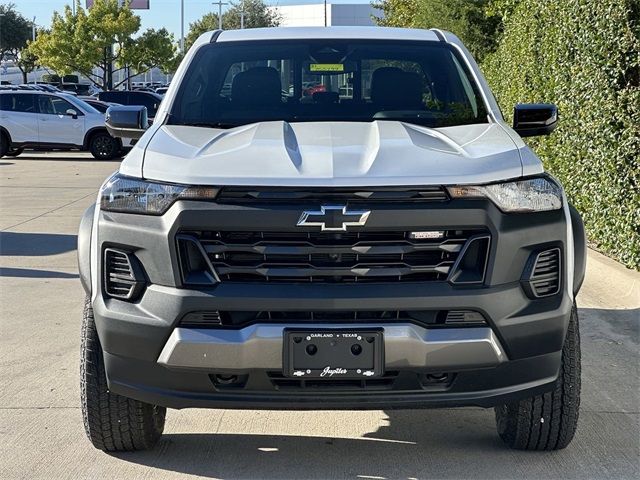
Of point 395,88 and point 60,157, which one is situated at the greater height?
point 395,88

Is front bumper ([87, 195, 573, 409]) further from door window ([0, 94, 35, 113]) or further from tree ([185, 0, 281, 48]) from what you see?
tree ([185, 0, 281, 48])

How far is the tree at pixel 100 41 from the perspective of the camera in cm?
4997

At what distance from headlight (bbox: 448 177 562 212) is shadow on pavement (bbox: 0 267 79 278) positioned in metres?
5.70

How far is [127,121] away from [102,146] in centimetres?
1948

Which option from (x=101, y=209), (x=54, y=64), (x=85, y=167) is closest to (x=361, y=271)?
(x=101, y=209)

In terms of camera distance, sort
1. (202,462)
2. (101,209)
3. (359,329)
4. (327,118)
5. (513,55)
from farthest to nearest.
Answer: (513,55)
(327,118)
(202,462)
(101,209)
(359,329)

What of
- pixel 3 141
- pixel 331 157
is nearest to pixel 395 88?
pixel 331 157

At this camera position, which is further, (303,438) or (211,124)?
(211,124)

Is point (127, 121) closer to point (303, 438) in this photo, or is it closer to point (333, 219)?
point (303, 438)

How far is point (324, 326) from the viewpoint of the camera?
3.72 metres

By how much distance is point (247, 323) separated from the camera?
3729 millimetres

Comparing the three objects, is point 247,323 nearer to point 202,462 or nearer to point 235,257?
point 235,257

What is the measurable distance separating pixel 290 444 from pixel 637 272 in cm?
457

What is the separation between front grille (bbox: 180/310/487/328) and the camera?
12.3ft
